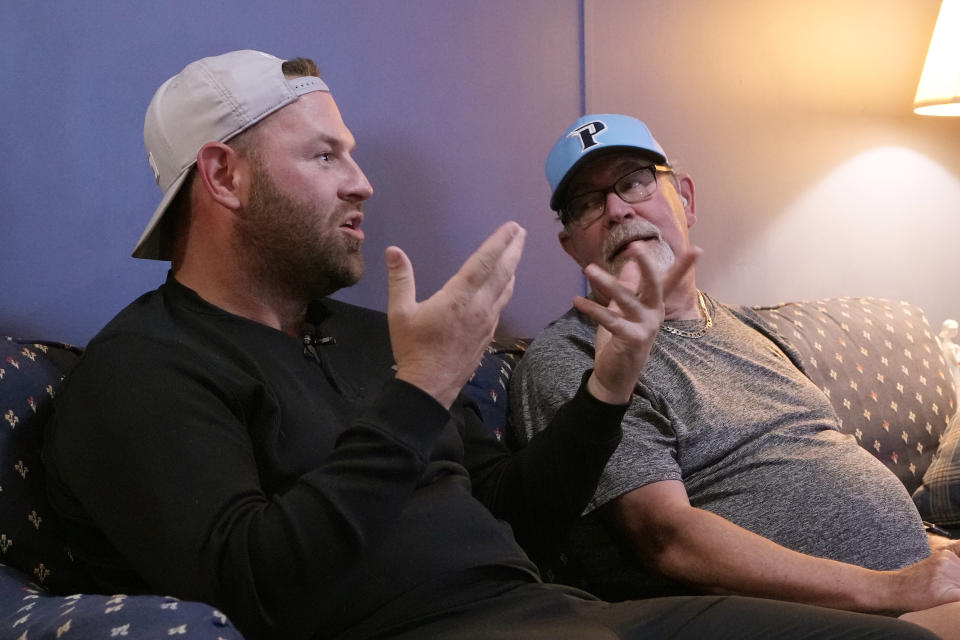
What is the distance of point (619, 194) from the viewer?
1.80 metres

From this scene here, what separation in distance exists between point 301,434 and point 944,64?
207cm

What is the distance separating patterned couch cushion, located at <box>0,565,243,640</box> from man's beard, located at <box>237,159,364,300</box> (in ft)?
1.72

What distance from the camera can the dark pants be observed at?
3.55 ft

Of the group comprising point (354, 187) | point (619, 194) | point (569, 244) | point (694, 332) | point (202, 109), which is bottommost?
point (694, 332)

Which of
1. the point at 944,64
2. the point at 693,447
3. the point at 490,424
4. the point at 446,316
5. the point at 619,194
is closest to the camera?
the point at 446,316

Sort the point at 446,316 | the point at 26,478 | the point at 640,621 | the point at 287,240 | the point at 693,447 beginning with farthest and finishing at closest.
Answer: the point at 693,447, the point at 287,240, the point at 26,478, the point at 640,621, the point at 446,316

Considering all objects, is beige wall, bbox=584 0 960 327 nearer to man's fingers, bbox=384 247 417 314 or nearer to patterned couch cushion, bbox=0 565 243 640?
man's fingers, bbox=384 247 417 314

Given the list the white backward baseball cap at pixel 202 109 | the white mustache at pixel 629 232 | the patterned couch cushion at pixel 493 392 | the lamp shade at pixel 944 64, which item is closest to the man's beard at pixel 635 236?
the white mustache at pixel 629 232

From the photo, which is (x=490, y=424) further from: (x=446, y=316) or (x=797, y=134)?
(x=797, y=134)

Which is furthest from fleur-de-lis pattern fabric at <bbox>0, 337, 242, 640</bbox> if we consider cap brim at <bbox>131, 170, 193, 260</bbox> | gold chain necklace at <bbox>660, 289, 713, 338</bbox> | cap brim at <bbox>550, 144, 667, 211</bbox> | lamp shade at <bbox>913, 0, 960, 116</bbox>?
lamp shade at <bbox>913, 0, 960, 116</bbox>

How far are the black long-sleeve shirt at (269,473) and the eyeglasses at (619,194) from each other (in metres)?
0.54

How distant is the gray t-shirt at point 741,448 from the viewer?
4.96ft

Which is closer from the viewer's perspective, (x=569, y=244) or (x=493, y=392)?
(x=493, y=392)

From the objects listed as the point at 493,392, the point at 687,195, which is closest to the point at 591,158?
the point at 687,195
